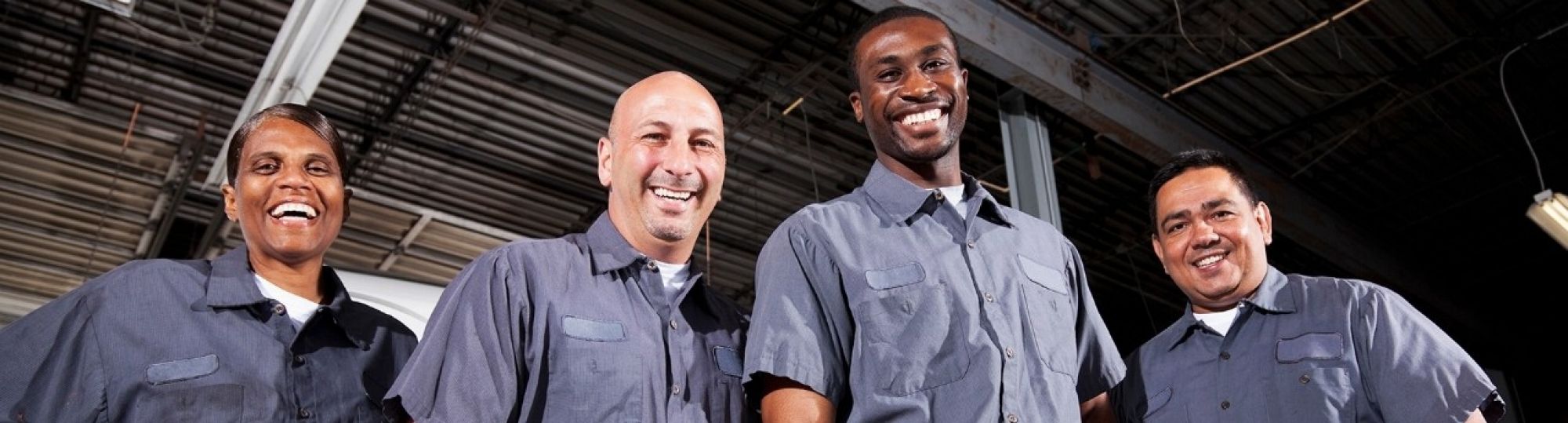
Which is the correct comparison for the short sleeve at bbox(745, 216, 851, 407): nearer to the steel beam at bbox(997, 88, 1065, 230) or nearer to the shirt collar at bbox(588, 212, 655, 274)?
the shirt collar at bbox(588, 212, 655, 274)

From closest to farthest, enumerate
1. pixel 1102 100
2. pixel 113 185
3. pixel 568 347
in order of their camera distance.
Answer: pixel 568 347, pixel 1102 100, pixel 113 185

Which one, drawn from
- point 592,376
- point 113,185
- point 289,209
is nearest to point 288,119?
point 289,209

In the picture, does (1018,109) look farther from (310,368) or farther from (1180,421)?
(310,368)

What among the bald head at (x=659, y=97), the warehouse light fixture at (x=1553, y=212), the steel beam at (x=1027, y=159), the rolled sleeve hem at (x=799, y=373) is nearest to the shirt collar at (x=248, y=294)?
the bald head at (x=659, y=97)

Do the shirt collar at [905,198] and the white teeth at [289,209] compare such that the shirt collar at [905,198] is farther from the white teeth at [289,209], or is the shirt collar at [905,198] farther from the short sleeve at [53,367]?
the short sleeve at [53,367]

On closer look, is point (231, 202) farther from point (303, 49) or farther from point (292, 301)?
point (303, 49)

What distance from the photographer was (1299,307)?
9.07 ft

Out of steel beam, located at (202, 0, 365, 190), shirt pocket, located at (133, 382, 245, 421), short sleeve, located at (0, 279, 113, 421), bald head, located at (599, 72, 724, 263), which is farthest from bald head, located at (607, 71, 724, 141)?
steel beam, located at (202, 0, 365, 190)

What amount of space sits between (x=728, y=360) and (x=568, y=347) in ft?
1.04

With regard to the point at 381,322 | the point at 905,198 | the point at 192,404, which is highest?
the point at 905,198

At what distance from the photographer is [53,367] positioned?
7.35 feet

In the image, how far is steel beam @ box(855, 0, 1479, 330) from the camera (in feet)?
21.0

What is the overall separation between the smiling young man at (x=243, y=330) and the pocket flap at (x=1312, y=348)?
1.96 meters

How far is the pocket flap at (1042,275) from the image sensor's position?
2.22 m
